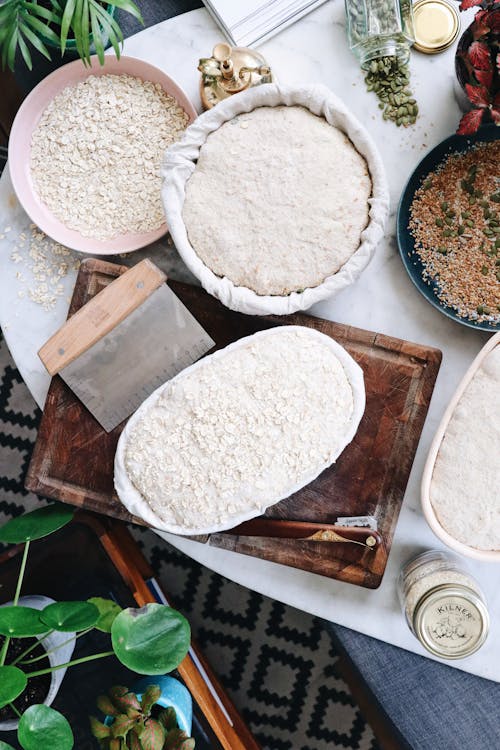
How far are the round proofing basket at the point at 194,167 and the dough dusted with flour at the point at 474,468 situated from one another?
0.31m

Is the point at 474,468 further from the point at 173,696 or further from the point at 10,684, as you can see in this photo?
the point at 10,684

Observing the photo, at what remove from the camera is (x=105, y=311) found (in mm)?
1332

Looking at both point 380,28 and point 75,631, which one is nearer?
point 75,631

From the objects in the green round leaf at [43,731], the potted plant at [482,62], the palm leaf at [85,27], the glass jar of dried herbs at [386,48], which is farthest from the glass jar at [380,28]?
the green round leaf at [43,731]

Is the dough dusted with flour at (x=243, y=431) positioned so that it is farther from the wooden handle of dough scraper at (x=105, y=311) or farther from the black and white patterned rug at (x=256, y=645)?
the black and white patterned rug at (x=256, y=645)

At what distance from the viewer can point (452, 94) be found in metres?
1.40

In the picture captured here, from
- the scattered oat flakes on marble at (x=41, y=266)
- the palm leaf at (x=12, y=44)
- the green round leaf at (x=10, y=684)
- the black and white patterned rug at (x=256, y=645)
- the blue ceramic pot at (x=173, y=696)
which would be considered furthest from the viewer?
the black and white patterned rug at (x=256, y=645)

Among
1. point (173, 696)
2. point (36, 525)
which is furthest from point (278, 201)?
point (173, 696)

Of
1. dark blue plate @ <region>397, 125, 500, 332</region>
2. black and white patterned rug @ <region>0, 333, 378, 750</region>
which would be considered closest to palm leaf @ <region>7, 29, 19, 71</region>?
dark blue plate @ <region>397, 125, 500, 332</region>

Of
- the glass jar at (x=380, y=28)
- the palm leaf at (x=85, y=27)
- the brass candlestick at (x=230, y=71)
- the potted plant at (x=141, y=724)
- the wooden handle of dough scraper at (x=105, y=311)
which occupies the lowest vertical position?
the potted plant at (x=141, y=724)

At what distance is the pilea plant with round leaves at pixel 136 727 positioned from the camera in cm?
115

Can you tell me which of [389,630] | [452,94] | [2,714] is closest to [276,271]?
[452,94]

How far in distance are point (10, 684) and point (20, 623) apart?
96 mm

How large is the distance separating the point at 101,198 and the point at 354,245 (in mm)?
537
